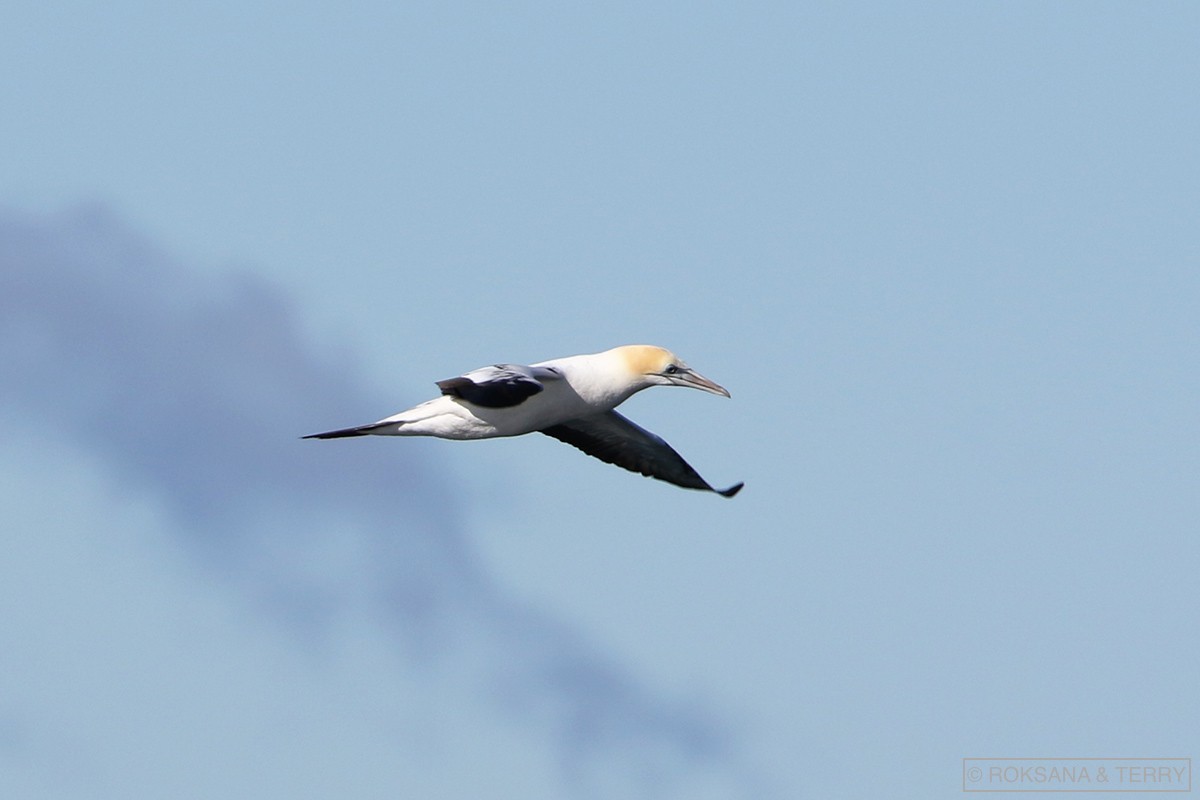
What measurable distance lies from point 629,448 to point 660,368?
2879 mm

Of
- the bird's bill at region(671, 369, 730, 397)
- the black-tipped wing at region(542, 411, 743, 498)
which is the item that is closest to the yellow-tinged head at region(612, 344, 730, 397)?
the bird's bill at region(671, 369, 730, 397)

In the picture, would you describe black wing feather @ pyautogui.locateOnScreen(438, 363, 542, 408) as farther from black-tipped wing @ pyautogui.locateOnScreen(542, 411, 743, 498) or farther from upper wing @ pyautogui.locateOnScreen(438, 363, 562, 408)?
black-tipped wing @ pyautogui.locateOnScreen(542, 411, 743, 498)

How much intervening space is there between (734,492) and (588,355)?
3632 millimetres

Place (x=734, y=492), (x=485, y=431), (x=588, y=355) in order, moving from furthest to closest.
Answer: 1. (x=734, y=492)
2. (x=588, y=355)
3. (x=485, y=431)

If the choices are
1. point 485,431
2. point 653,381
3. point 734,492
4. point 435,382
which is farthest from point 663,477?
point 435,382

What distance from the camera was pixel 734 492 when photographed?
30125mm

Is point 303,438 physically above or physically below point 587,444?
below

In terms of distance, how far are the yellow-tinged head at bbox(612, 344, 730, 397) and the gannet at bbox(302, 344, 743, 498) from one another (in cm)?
1

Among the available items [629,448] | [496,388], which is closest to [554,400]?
[496,388]

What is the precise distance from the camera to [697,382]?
28.3 m

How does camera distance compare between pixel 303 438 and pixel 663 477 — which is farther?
pixel 663 477

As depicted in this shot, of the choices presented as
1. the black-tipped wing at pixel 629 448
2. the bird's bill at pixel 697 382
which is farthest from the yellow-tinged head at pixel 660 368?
the black-tipped wing at pixel 629 448

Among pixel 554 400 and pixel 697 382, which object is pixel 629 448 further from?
pixel 554 400

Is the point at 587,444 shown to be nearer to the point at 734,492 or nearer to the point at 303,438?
the point at 734,492
